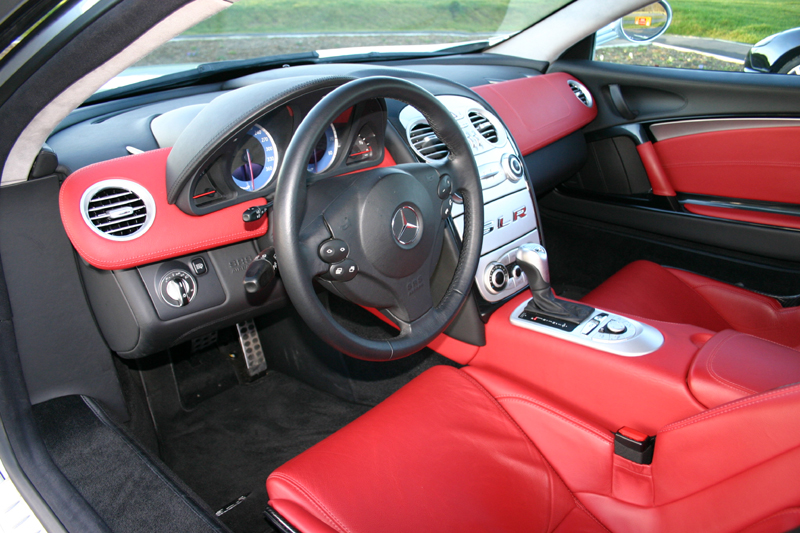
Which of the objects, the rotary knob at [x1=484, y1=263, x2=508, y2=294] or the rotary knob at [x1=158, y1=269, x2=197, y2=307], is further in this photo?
the rotary knob at [x1=484, y1=263, x2=508, y2=294]

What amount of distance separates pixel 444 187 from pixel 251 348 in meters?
1.35

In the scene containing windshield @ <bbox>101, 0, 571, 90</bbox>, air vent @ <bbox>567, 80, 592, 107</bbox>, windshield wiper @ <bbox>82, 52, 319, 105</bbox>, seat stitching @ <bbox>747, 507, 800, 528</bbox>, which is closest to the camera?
seat stitching @ <bbox>747, 507, 800, 528</bbox>

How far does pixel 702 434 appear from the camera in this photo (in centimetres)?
103

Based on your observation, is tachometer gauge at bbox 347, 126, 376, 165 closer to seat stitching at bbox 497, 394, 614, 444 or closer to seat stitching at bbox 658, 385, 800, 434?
seat stitching at bbox 497, 394, 614, 444

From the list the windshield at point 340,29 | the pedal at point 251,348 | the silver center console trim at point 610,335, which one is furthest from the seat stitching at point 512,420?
the pedal at point 251,348

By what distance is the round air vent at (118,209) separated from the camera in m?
1.19

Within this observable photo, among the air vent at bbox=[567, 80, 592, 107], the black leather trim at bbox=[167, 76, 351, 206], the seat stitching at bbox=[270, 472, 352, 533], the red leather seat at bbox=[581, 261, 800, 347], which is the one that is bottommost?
the red leather seat at bbox=[581, 261, 800, 347]

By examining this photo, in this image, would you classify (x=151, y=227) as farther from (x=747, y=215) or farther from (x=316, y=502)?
(x=747, y=215)

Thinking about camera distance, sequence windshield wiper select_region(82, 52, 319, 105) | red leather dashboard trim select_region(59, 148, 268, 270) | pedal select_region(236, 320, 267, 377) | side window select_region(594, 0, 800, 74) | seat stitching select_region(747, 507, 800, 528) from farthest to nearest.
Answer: pedal select_region(236, 320, 267, 377)
side window select_region(594, 0, 800, 74)
windshield wiper select_region(82, 52, 319, 105)
red leather dashboard trim select_region(59, 148, 268, 270)
seat stitching select_region(747, 507, 800, 528)

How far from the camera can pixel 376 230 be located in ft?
3.69

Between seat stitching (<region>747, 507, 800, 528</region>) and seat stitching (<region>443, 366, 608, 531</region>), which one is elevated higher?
seat stitching (<region>747, 507, 800, 528</region>)

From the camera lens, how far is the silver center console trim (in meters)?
1.32

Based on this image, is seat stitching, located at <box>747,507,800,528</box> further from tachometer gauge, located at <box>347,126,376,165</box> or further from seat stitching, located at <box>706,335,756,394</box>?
tachometer gauge, located at <box>347,126,376,165</box>

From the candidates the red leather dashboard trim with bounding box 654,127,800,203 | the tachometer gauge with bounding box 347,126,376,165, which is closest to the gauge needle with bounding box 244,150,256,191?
the tachometer gauge with bounding box 347,126,376,165
